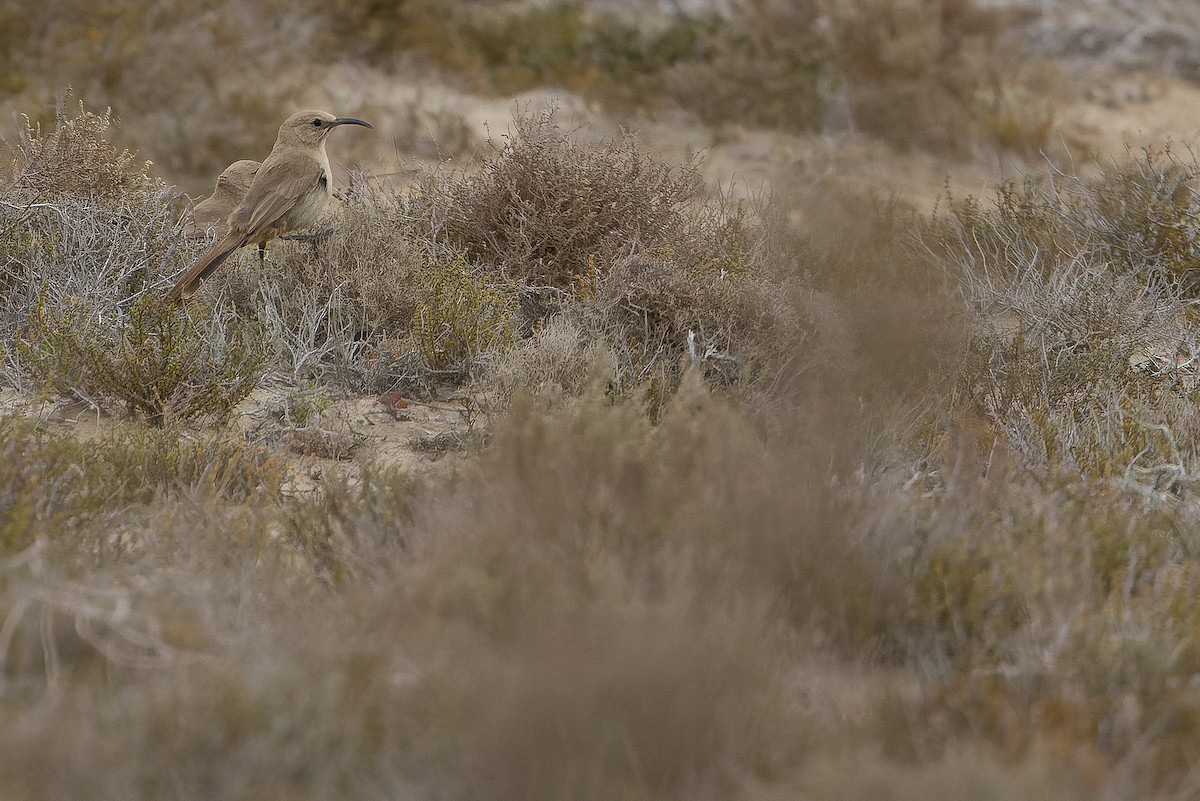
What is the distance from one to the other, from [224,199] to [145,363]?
176 centimetres

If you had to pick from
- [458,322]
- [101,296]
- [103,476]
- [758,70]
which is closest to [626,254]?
[458,322]

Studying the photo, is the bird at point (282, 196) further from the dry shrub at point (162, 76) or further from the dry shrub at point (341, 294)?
the dry shrub at point (162, 76)

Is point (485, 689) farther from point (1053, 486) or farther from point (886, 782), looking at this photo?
point (1053, 486)

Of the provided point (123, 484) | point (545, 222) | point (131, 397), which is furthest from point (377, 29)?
point (123, 484)

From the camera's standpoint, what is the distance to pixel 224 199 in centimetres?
591

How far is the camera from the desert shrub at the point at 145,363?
4414 millimetres

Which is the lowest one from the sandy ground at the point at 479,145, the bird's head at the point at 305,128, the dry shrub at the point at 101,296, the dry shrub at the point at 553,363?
the sandy ground at the point at 479,145

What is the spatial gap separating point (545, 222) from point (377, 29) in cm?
994

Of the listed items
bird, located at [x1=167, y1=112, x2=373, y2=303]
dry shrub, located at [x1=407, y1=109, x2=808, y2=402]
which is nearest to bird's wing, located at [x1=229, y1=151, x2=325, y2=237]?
bird, located at [x1=167, y1=112, x2=373, y2=303]

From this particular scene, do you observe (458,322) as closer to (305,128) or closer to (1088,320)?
(305,128)

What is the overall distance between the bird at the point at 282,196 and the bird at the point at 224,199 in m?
0.50

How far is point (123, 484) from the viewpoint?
3.66 m

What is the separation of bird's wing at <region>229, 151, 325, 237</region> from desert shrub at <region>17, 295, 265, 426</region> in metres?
0.64

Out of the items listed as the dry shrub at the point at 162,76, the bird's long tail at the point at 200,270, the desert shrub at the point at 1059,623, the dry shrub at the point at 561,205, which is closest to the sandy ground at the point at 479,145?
the dry shrub at the point at 561,205
